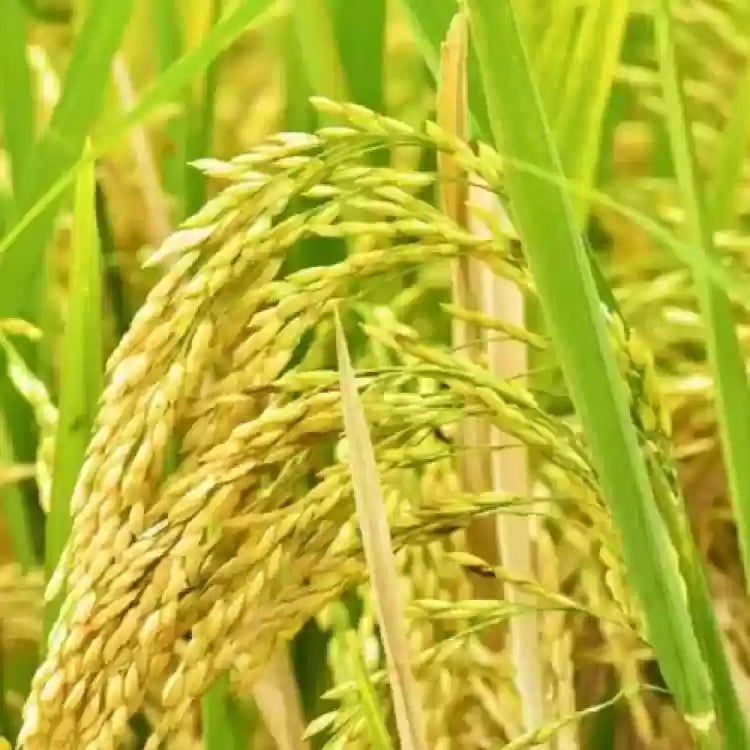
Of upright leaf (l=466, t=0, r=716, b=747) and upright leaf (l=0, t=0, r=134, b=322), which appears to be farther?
upright leaf (l=0, t=0, r=134, b=322)

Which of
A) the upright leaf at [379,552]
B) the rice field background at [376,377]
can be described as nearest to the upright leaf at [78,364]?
the rice field background at [376,377]

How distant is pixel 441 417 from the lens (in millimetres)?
376

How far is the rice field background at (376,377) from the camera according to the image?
367mm

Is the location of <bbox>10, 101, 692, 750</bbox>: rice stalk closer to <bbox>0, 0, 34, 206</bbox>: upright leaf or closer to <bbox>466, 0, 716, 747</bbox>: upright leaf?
<bbox>466, 0, 716, 747</bbox>: upright leaf

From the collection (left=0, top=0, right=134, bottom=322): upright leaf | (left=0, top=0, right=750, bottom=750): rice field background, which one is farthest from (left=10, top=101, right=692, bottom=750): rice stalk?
(left=0, top=0, right=134, bottom=322): upright leaf

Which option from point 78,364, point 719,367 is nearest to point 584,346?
point 719,367

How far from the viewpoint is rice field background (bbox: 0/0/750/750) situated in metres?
0.37

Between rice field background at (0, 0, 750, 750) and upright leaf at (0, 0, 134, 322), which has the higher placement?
upright leaf at (0, 0, 134, 322)

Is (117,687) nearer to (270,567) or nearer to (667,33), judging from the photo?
(270,567)

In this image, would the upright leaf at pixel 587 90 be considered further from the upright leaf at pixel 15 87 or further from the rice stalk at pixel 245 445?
the upright leaf at pixel 15 87

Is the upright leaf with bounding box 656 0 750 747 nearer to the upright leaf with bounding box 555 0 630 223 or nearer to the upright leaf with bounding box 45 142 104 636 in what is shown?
the upright leaf with bounding box 555 0 630 223

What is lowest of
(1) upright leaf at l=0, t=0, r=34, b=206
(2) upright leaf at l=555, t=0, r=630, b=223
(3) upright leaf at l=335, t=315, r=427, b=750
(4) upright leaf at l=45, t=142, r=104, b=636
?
(3) upright leaf at l=335, t=315, r=427, b=750

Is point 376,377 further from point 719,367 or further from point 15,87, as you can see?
point 15,87

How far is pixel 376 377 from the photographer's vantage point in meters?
0.38
